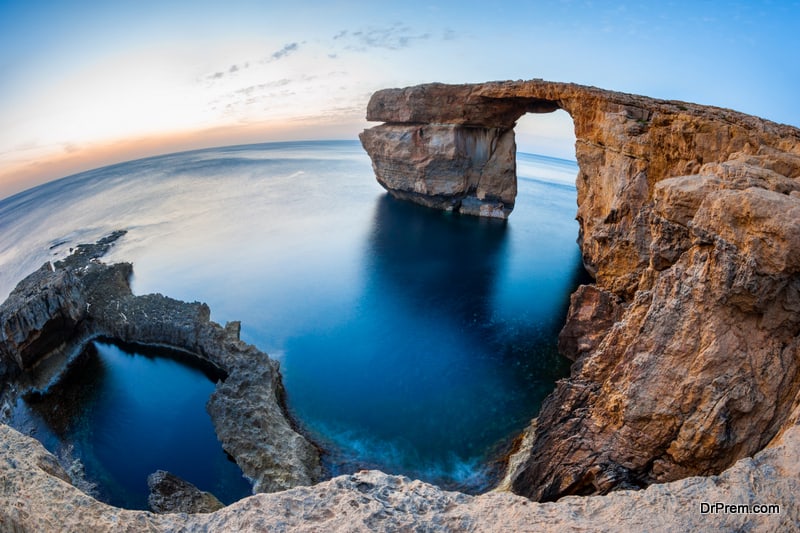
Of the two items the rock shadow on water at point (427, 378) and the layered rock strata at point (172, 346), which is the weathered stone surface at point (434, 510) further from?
the rock shadow on water at point (427, 378)

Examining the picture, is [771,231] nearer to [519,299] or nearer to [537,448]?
[537,448]

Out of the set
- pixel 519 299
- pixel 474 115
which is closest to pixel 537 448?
pixel 519 299

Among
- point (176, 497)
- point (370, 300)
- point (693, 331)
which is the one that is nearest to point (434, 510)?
point (693, 331)

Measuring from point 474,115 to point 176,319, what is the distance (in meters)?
26.1

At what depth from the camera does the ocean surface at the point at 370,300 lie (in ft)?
48.6

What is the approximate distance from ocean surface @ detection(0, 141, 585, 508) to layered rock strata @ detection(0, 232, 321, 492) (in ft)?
3.49

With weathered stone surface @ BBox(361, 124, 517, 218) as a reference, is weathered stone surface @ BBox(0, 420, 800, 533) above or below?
below

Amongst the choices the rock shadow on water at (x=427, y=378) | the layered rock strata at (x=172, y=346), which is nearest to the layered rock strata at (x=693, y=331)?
the rock shadow on water at (x=427, y=378)

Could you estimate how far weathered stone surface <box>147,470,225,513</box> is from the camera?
11336mm

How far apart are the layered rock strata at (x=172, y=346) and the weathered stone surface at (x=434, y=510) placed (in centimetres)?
708

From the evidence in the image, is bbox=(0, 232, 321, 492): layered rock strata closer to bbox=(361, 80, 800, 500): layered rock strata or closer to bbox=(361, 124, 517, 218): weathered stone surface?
bbox=(361, 80, 800, 500): layered rock strata

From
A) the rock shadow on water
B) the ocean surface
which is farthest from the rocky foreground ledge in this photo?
the ocean surface

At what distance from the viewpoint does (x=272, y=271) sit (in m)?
29.2

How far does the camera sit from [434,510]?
5.41m
